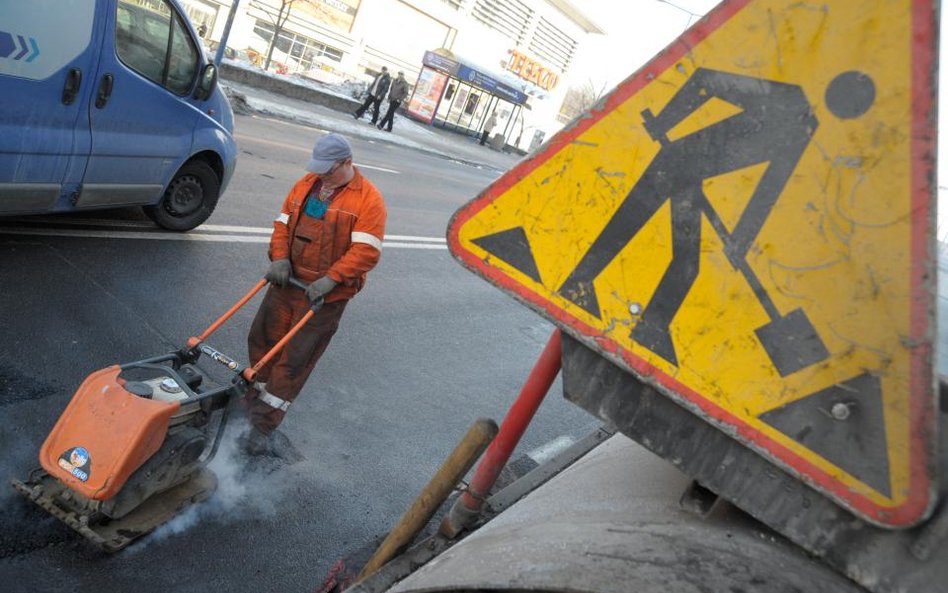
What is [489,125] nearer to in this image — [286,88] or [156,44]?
[286,88]

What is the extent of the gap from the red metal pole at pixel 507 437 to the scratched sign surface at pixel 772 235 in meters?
0.56

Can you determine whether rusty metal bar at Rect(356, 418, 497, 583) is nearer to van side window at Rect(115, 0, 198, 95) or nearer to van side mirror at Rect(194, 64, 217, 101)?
van side window at Rect(115, 0, 198, 95)

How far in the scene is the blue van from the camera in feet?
16.0

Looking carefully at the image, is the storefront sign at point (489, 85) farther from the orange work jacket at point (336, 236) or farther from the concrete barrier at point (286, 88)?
the orange work jacket at point (336, 236)

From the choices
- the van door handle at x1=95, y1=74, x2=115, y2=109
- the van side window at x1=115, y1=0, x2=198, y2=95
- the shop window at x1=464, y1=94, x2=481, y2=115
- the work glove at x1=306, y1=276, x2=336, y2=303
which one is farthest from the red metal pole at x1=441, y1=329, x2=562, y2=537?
the shop window at x1=464, y1=94, x2=481, y2=115

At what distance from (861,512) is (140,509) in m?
3.13

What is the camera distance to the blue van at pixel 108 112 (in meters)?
4.89

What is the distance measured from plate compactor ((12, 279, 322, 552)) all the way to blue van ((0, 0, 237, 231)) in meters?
2.57

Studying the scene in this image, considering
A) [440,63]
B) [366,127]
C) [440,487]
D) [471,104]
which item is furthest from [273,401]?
[471,104]

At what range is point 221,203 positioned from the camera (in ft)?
29.1

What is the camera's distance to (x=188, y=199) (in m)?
7.27

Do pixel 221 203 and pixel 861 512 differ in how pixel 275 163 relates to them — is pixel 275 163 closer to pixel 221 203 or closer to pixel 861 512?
pixel 221 203

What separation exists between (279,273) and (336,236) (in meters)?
0.39

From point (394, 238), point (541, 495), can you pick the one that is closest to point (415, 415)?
point (541, 495)
